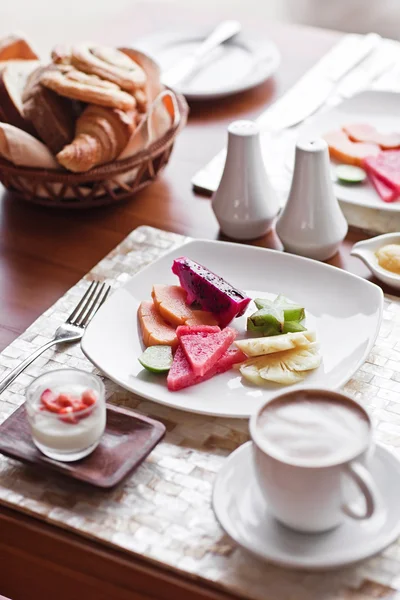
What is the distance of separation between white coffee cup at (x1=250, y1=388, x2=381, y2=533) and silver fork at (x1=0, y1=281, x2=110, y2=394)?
0.38 meters

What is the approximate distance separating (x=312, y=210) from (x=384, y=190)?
0.70 ft

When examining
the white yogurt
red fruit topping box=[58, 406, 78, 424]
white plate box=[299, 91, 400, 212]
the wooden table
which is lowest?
the wooden table

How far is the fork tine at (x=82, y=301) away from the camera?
1.13 m

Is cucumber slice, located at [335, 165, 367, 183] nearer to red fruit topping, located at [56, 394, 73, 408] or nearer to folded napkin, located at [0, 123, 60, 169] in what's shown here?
folded napkin, located at [0, 123, 60, 169]

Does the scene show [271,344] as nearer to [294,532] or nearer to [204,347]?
[204,347]

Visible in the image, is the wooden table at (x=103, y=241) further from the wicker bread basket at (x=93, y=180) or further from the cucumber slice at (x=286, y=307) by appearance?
the cucumber slice at (x=286, y=307)

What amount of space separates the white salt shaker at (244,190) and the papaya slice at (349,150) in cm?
22

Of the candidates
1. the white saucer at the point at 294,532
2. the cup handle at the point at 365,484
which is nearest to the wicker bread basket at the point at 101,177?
the white saucer at the point at 294,532

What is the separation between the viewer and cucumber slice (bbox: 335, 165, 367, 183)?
4.65ft

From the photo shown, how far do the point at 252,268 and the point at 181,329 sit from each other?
0.72 feet

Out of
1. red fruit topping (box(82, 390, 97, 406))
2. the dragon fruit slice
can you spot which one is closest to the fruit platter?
the dragon fruit slice

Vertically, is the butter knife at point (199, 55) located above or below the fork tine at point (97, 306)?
above

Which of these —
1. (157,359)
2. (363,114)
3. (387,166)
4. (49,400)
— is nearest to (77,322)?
(157,359)

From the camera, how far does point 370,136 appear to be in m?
1.53
